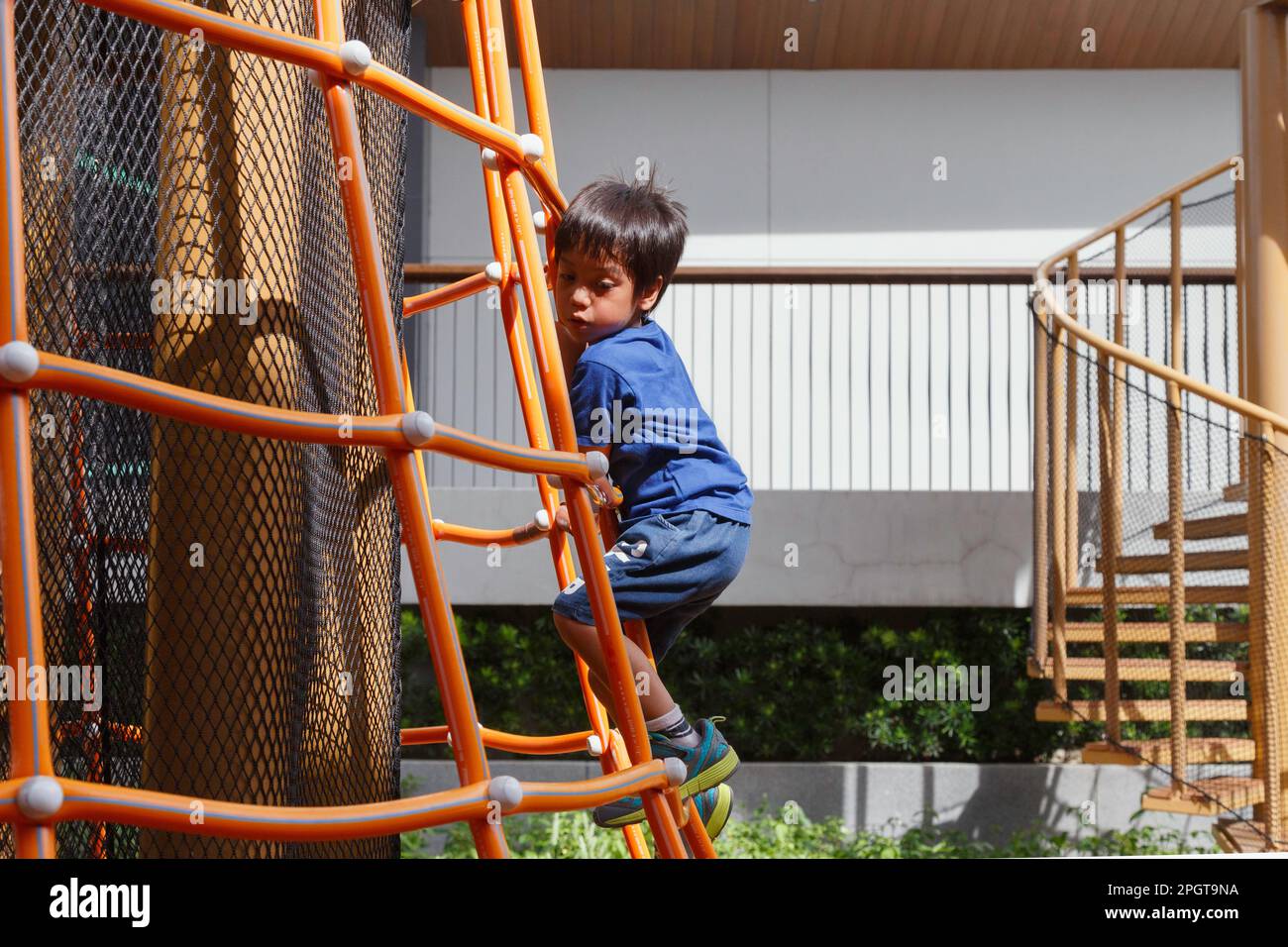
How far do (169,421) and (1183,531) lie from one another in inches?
165

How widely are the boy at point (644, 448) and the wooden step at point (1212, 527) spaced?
3395 mm

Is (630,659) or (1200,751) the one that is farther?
(1200,751)

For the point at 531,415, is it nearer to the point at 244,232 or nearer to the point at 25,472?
the point at 244,232

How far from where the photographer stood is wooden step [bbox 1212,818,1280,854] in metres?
4.44

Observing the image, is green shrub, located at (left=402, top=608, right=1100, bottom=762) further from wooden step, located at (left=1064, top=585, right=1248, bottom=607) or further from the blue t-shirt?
the blue t-shirt

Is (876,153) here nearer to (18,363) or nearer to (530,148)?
(530,148)

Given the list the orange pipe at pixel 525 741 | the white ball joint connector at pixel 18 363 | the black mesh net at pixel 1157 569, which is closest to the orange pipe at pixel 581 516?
the white ball joint connector at pixel 18 363

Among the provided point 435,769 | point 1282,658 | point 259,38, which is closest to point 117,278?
point 259,38

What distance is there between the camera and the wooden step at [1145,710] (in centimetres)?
473

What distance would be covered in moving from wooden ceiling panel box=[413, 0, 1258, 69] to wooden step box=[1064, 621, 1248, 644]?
180 inches

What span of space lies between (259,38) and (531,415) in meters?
1.10

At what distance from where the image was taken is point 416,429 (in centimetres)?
146

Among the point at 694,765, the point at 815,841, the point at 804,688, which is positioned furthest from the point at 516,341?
the point at 804,688

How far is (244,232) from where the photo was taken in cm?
180
